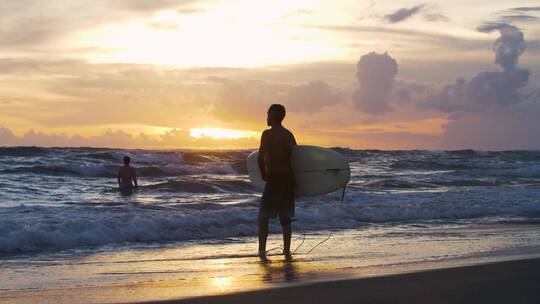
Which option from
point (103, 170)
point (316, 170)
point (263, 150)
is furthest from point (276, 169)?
point (103, 170)

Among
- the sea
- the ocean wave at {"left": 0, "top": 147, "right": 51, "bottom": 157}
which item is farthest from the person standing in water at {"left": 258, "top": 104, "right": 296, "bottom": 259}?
the ocean wave at {"left": 0, "top": 147, "right": 51, "bottom": 157}

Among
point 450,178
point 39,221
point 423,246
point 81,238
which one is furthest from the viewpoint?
point 450,178

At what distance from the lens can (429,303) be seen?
543 cm

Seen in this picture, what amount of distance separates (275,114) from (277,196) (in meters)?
1.05

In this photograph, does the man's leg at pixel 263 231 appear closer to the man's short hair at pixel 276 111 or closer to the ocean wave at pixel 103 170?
the man's short hair at pixel 276 111

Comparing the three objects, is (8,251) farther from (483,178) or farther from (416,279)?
(483,178)

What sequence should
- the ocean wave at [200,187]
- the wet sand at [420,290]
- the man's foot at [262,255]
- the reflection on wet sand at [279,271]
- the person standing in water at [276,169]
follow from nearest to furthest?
the wet sand at [420,290] → the reflection on wet sand at [279,271] → the man's foot at [262,255] → the person standing in water at [276,169] → the ocean wave at [200,187]

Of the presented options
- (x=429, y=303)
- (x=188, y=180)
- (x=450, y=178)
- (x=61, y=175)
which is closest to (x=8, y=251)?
(x=429, y=303)

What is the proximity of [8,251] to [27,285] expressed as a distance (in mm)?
3599

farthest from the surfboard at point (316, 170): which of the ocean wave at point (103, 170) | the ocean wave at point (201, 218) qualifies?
the ocean wave at point (103, 170)

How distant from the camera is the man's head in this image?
29.2 feet

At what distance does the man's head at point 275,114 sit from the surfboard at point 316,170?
33.4 inches

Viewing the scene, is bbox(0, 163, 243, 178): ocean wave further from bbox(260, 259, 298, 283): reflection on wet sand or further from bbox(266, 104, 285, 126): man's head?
bbox(260, 259, 298, 283): reflection on wet sand

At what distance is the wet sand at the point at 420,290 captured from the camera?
5.63 metres
